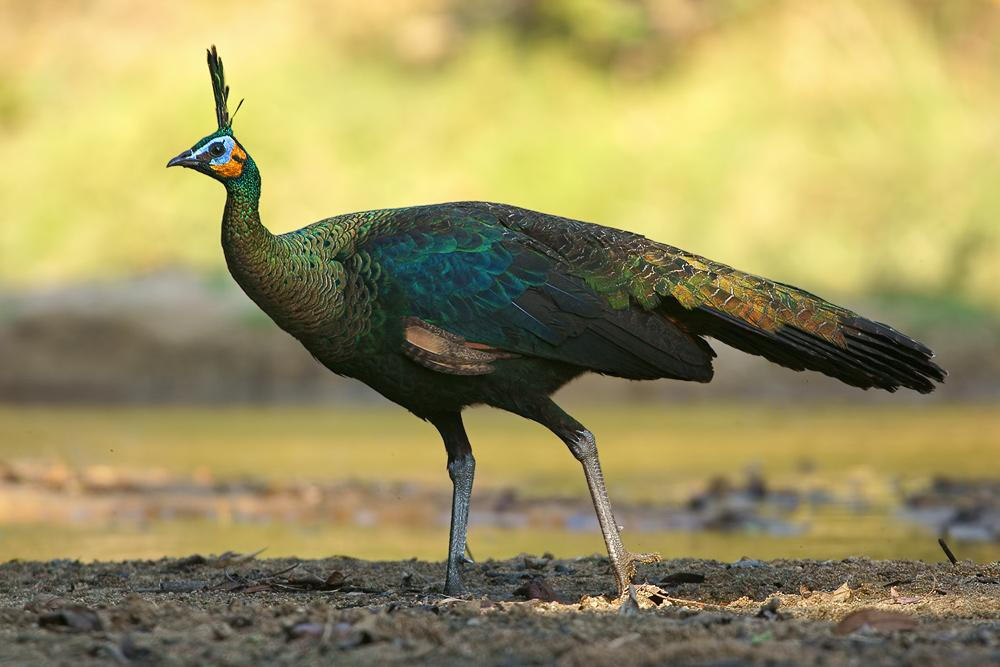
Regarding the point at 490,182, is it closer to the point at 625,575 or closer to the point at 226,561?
the point at 226,561

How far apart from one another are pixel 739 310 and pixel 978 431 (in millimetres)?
11169

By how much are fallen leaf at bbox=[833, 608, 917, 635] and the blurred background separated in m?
9.42

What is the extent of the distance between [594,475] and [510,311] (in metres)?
0.83

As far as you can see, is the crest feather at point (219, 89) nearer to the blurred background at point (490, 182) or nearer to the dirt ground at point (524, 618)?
the dirt ground at point (524, 618)

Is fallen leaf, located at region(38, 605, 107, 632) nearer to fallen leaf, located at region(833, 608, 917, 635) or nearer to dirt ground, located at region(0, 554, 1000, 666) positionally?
dirt ground, located at region(0, 554, 1000, 666)

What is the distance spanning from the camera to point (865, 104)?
29.6 meters

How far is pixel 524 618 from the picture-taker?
5.63m

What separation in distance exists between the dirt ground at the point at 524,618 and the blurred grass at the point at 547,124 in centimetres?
1978

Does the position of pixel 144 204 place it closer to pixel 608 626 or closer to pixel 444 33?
pixel 444 33

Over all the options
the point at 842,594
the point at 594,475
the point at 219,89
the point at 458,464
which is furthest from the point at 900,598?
the point at 219,89

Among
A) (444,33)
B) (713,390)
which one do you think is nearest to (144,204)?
(444,33)

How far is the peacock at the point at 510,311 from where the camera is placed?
687cm

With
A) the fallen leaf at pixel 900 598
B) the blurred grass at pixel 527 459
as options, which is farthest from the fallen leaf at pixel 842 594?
the blurred grass at pixel 527 459

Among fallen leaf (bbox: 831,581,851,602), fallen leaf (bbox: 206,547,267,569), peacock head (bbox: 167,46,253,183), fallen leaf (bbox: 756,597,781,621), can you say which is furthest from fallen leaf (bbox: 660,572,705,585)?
peacock head (bbox: 167,46,253,183)
